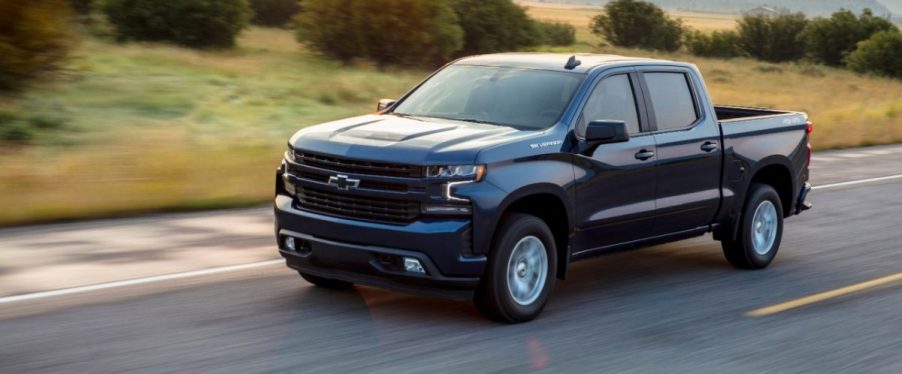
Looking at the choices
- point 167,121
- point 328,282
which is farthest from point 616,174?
point 167,121

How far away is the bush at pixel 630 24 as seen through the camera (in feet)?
247

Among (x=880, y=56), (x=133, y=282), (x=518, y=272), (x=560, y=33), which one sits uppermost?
(x=518, y=272)

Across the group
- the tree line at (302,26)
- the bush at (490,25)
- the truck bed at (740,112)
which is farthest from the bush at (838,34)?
the truck bed at (740,112)

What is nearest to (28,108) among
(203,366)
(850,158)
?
(850,158)

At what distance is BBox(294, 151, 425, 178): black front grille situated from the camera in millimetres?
7461

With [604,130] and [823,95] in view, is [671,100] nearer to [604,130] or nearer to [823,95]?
[604,130]

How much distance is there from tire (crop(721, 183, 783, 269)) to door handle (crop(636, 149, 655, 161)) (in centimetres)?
159

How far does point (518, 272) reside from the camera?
7.89 metres

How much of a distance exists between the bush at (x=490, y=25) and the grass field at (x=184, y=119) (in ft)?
22.7

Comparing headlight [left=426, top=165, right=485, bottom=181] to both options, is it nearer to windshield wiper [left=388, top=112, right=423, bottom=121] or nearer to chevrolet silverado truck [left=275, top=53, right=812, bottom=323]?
chevrolet silverado truck [left=275, top=53, right=812, bottom=323]

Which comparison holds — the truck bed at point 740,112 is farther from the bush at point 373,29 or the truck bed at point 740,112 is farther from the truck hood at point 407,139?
the bush at point 373,29

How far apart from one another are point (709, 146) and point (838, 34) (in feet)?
279

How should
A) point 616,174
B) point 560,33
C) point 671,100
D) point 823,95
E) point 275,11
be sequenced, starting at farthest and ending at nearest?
1. point 560,33
2. point 275,11
3. point 823,95
4. point 671,100
5. point 616,174

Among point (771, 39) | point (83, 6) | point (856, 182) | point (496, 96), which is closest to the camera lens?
point (496, 96)
